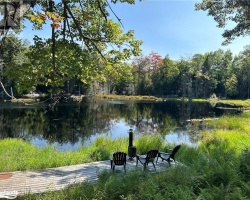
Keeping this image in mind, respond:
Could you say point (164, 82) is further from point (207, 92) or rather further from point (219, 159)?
point (219, 159)

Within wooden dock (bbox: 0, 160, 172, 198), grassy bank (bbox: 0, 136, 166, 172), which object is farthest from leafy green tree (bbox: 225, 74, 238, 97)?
wooden dock (bbox: 0, 160, 172, 198)

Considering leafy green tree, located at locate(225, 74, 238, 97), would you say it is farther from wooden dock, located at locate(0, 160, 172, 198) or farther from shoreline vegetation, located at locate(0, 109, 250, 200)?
wooden dock, located at locate(0, 160, 172, 198)

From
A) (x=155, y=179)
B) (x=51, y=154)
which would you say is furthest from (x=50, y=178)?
(x=155, y=179)

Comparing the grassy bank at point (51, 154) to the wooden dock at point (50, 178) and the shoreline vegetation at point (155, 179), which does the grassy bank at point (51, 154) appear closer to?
the shoreline vegetation at point (155, 179)

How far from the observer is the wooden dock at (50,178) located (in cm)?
671

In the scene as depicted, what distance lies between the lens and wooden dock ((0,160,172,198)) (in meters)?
6.71

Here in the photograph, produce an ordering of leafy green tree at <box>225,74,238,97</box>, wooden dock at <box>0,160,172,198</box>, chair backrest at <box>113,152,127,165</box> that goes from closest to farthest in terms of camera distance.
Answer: wooden dock at <box>0,160,172,198</box> → chair backrest at <box>113,152,127,165</box> → leafy green tree at <box>225,74,238,97</box>

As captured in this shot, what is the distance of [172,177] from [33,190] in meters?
3.80

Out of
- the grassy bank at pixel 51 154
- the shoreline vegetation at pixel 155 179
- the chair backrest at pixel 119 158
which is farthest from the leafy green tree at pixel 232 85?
the chair backrest at pixel 119 158

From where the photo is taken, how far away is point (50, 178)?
7590 mm

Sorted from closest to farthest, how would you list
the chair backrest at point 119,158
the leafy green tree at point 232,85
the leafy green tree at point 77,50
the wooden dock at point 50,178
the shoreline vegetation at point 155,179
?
the shoreline vegetation at point 155,179
the wooden dock at point 50,178
the leafy green tree at point 77,50
the chair backrest at point 119,158
the leafy green tree at point 232,85

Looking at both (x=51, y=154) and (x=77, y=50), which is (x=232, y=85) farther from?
(x=77, y=50)

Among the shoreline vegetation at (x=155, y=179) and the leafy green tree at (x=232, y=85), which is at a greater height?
the leafy green tree at (x=232, y=85)

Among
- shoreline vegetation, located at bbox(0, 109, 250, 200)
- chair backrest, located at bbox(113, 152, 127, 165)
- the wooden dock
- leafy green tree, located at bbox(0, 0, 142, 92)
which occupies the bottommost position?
the wooden dock
